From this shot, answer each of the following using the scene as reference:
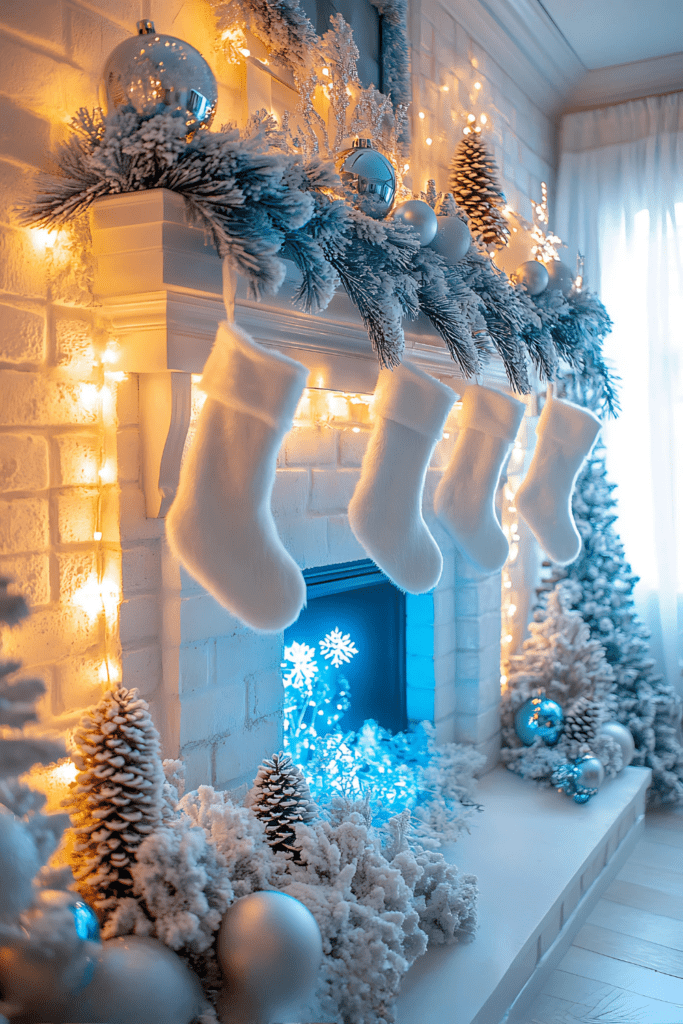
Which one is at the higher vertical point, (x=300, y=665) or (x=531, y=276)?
(x=531, y=276)

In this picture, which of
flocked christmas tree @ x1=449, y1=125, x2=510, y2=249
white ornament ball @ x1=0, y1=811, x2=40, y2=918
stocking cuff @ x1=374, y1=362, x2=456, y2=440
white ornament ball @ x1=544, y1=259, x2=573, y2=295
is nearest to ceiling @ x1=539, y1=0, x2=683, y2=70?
flocked christmas tree @ x1=449, y1=125, x2=510, y2=249

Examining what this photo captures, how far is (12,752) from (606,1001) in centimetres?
159

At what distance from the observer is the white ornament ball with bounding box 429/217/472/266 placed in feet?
5.21

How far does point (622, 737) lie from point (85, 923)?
6.71 feet

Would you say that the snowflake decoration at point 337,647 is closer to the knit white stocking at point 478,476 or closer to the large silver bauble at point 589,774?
the knit white stocking at point 478,476

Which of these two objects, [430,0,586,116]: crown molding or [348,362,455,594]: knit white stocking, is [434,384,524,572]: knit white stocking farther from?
[430,0,586,116]: crown molding

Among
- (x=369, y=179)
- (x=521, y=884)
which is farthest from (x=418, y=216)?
(x=521, y=884)

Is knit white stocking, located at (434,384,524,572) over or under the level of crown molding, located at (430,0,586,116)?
under

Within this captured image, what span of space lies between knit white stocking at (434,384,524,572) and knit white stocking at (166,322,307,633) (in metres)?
0.72

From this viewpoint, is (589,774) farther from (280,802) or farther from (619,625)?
(280,802)

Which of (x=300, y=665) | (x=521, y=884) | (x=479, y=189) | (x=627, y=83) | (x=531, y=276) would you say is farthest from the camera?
(x=627, y=83)

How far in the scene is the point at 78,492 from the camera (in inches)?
47.1

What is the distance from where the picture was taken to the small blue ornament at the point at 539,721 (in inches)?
96.9

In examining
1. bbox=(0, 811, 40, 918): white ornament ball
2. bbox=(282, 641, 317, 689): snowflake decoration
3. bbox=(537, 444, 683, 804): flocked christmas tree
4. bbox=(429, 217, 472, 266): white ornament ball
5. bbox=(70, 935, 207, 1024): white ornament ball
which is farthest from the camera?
bbox=(537, 444, 683, 804): flocked christmas tree
